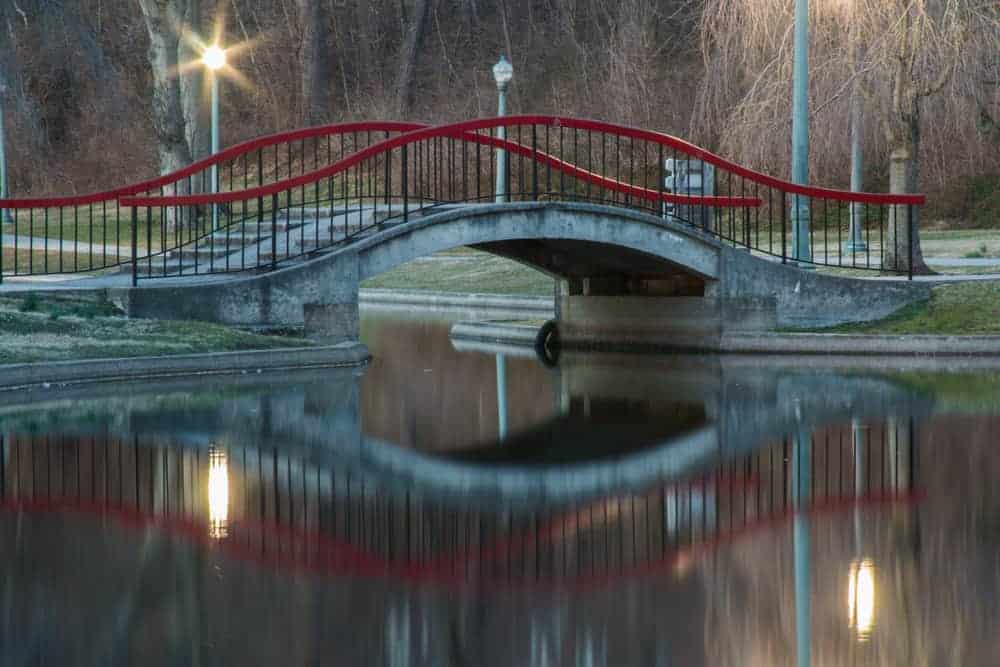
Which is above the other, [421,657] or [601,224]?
[601,224]

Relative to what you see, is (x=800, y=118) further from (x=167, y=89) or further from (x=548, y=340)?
(x=167, y=89)

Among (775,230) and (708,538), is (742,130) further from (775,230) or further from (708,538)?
(708,538)

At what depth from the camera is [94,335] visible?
67.8 feet

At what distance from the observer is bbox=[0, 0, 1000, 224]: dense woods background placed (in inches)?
1092

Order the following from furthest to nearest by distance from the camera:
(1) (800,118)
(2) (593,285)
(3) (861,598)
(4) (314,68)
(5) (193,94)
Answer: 1. (4) (314,68)
2. (5) (193,94)
3. (2) (593,285)
4. (1) (800,118)
5. (3) (861,598)

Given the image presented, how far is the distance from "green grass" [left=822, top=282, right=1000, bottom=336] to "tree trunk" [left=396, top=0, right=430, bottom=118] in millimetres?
31394

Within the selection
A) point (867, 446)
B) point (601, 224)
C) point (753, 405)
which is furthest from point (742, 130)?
point (867, 446)

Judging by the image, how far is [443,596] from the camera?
984 cm

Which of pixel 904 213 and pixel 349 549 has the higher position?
pixel 904 213

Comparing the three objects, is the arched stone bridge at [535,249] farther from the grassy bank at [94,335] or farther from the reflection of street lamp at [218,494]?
the reflection of street lamp at [218,494]

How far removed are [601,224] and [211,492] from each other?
11491mm

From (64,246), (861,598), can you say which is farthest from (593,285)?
(861,598)

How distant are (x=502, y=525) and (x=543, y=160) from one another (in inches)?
466

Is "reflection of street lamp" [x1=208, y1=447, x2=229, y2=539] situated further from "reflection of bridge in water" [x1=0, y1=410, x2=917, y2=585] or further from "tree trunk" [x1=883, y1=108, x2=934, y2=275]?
"tree trunk" [x1=883, y1=108, x2=934, y2=275]
